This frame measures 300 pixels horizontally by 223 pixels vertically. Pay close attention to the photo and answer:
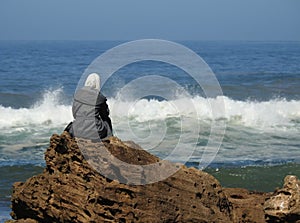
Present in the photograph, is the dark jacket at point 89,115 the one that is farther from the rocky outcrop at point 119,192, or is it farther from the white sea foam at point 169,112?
the white sea foam at point 169,112

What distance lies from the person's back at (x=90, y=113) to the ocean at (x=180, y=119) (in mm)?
2636

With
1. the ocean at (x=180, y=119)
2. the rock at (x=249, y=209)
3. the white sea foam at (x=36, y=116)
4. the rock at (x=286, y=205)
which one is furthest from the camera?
the white sea foam at (x=36, y=116)

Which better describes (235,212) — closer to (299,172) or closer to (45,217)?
(45,217)

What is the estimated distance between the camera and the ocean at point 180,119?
1262cm

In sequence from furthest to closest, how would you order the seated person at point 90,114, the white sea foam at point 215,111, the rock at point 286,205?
the white sea foam at point 215,111, the seated person at point 90,114, the rock at point 286,205

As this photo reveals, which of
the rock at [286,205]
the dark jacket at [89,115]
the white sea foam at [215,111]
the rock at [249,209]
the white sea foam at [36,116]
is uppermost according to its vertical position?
the dark jacket at [89,115]

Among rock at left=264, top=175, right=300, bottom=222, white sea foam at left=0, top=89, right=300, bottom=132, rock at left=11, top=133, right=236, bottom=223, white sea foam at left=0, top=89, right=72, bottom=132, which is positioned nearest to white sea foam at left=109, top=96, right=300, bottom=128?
white sea foam at left=0, top=89, right=300, bottom=132

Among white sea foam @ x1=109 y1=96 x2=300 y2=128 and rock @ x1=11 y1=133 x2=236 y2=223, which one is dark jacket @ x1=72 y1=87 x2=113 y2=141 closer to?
rock @ x1=11 y1=133 x2=236 y2=223

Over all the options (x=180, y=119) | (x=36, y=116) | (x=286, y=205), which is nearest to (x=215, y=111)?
(x=180, y=119)

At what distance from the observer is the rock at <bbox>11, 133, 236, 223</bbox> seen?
5715 mm

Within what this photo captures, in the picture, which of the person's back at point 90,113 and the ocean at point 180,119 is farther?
the ocean at point 180,119

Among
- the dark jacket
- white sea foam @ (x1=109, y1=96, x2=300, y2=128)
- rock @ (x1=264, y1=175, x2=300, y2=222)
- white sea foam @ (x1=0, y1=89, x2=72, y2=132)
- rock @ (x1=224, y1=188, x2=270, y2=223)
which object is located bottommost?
white sea foam @ (x1=0, y1=89, x2=72, y2=132)

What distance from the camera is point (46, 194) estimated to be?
6129 mm

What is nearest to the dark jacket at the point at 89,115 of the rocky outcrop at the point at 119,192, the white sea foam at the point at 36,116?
the rocky outcrop at the point at 119,192
